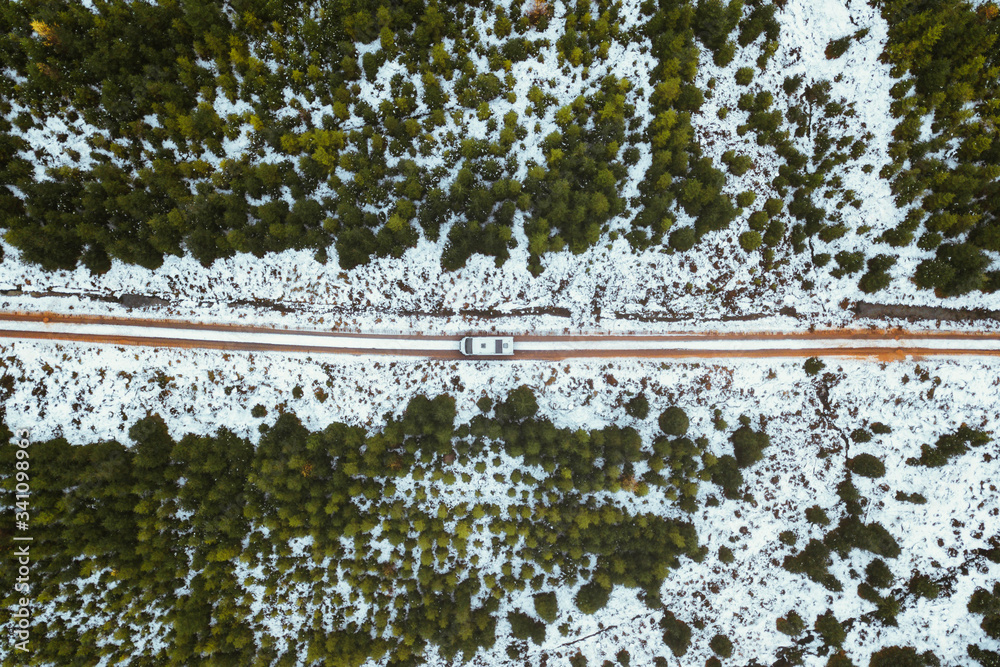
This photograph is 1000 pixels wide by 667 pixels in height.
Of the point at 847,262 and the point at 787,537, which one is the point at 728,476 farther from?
the point at 847,262

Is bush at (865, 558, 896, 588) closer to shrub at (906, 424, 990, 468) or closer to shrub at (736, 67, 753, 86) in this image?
shrub at (906, 424, 990, 468)

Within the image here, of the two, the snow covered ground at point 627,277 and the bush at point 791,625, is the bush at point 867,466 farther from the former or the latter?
the bush at point 791,625

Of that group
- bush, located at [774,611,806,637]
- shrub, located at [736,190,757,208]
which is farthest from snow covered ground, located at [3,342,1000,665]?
shrub, located at [736,190,757,208]

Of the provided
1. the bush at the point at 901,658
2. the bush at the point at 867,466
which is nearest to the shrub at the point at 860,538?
the bush at the point at 867,466

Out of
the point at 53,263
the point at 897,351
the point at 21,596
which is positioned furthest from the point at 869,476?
the point at 53,263

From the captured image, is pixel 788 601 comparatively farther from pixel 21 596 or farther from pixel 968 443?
pixel 21 596

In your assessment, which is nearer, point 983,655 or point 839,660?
point 983,655

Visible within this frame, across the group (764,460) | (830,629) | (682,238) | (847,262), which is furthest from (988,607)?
(682,238)
